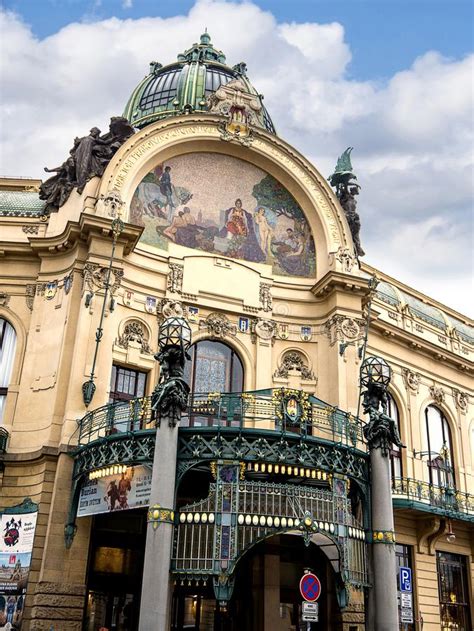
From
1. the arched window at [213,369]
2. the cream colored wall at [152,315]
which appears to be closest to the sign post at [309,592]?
the cream colored wall at [152,315]

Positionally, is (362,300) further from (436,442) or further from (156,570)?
(156,570)

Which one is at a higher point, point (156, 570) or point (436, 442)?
point (436, 442)

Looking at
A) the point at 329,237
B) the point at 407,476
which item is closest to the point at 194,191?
the point at 329,237

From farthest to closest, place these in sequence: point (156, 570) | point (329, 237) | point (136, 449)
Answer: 1. point (329, 237)
2. point (136, 449)
3. point (156, 570)

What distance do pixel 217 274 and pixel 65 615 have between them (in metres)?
12.6

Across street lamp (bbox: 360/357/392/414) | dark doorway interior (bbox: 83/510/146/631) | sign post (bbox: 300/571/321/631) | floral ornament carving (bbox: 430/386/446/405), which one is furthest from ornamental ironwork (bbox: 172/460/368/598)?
floral ornament carving (bbox: 430/386/446/405)

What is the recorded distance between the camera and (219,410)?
18.8 meters

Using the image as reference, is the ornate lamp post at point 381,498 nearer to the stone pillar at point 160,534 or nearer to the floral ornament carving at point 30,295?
the stone pillar at point 160,534

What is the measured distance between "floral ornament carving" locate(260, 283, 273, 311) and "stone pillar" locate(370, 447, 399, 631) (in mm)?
8306

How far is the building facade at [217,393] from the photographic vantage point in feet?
60.2

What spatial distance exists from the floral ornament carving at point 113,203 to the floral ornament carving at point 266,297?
6.08m

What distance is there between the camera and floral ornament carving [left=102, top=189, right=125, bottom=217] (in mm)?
24219

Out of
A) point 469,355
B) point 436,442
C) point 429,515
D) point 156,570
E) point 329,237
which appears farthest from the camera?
point 469,355

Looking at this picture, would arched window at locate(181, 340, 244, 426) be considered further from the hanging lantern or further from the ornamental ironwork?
the ornamental ironwork
